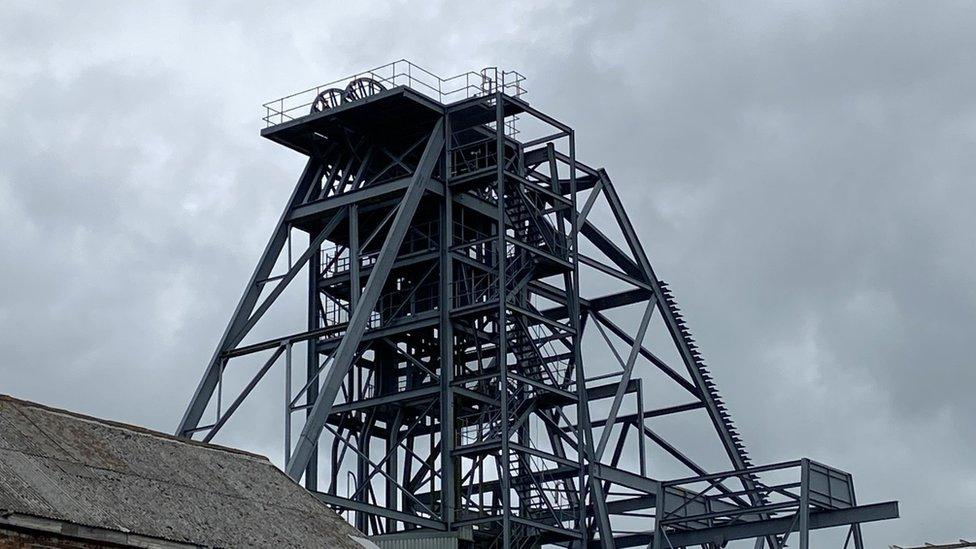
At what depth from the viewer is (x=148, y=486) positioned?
23.7m

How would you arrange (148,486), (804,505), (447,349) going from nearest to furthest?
(148,486), (804,505), (447,349)

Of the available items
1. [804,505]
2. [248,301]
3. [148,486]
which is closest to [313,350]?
[248,301]

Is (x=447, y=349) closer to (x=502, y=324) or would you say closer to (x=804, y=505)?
(x=502, y=324)

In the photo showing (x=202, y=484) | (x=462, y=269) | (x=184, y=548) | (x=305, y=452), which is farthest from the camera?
(x=462, y=269)

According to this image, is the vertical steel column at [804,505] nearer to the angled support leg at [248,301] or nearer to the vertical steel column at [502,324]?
the vertical steel column at [502,324]

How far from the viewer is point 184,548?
74.9 ft

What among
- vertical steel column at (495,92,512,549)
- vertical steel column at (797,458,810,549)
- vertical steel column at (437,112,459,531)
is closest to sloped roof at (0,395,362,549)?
vertical steel column at (495,92,512,549)

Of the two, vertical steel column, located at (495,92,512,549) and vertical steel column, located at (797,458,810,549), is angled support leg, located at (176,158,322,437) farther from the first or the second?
vertical steel column, located at (797,458,810,549)

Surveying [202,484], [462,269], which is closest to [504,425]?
[462,269]

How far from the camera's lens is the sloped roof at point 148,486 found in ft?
72.4

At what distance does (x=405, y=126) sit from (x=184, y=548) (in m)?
21.1

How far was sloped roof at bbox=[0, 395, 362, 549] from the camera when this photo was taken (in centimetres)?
2206

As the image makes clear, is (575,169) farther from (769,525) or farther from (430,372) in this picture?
(769,525)

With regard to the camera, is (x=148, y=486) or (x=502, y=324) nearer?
(x=148, y=486)
